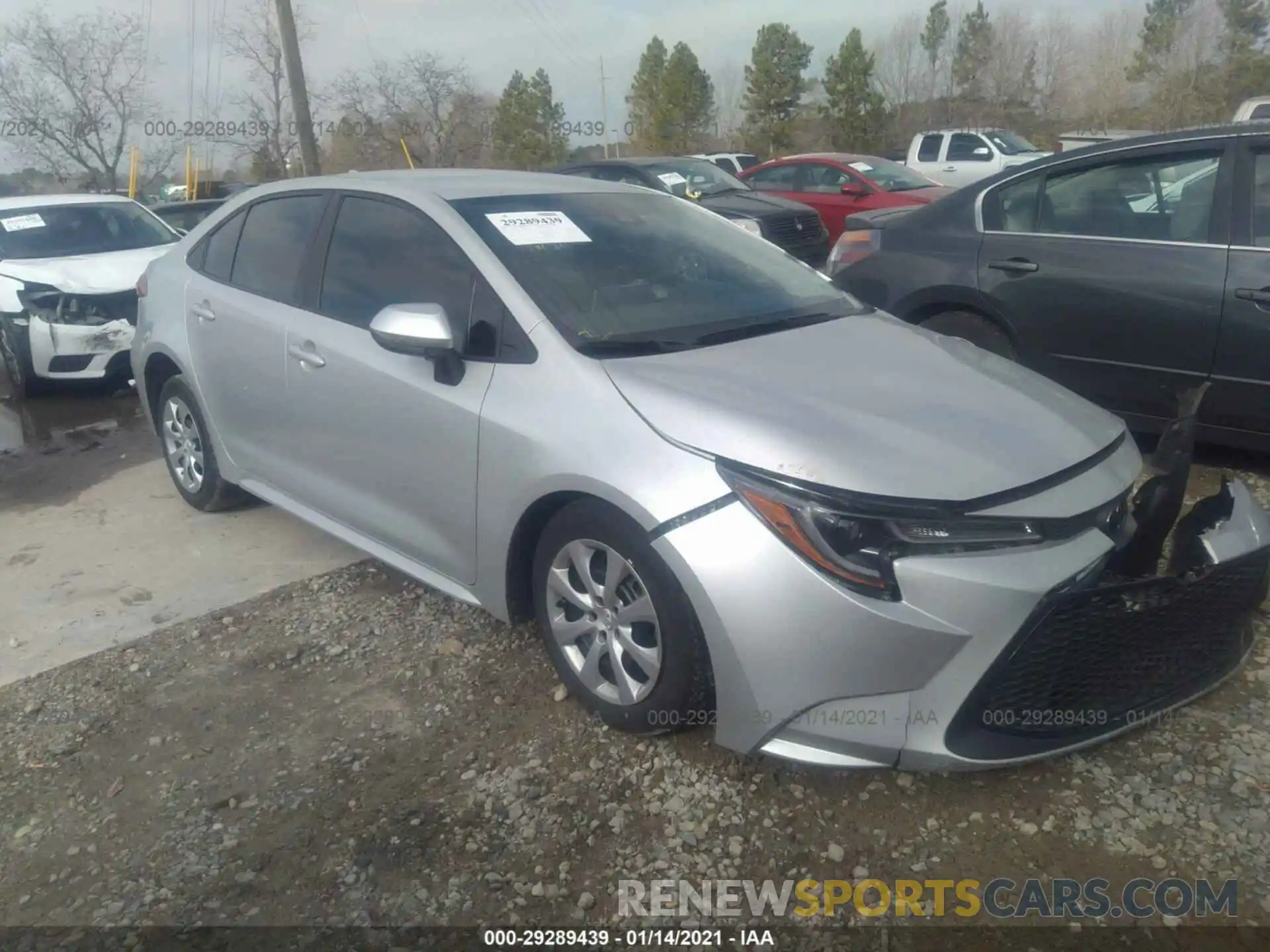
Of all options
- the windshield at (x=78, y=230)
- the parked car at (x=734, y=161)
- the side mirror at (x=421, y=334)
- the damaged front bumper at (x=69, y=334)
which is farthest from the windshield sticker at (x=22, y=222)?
the parked car at (x=734, y=161)

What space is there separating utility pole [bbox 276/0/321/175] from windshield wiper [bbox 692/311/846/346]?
14820mm

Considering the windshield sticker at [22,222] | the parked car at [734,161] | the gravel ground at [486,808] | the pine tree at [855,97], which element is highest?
the pine tree at [855,97]

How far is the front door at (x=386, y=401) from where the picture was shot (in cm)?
322

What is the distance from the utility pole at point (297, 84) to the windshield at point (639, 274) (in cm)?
1422

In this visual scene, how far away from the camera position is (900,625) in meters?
2.34

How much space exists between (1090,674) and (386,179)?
300 cm

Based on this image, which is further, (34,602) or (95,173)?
(95,173)

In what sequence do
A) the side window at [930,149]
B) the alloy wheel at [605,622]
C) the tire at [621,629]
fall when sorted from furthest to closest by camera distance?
the side window at [930,149] → the alloy wheel at [605,622] → the tire at [621,629]

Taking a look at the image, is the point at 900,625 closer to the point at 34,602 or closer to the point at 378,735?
the point at 378,735

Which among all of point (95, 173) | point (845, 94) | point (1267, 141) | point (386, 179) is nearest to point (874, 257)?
point (1267, 141)

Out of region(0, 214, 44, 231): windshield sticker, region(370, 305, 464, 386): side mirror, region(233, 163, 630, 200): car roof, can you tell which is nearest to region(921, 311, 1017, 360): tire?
region(233, 163, 630, 200): car roof

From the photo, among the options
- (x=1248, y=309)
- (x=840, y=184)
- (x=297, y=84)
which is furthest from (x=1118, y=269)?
(x=297, y=84)

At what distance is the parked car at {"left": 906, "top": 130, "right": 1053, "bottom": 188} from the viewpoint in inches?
730

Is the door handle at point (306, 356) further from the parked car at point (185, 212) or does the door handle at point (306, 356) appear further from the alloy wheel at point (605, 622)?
the parked car at point (185, 212)
